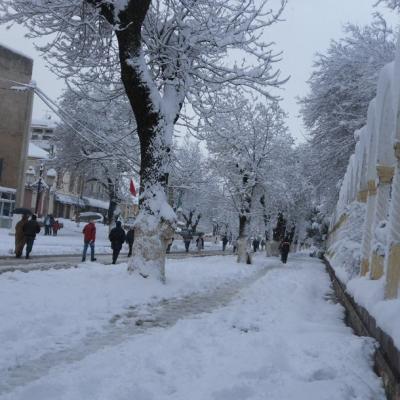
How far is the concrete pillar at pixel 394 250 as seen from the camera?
6109mm

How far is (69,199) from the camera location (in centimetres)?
6119

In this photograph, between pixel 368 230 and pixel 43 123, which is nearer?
pixel 368 230

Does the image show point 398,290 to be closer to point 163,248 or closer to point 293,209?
point 163,248

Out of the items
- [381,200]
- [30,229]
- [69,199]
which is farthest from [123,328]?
[69,199]

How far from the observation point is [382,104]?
31.7 ft

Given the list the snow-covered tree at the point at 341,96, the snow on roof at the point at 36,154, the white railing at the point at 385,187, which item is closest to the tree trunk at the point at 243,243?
the snow-covered tree at the point at 341,96

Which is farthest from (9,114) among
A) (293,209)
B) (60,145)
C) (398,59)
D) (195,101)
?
(398,59)

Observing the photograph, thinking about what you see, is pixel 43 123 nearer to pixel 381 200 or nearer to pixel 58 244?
pixel 58 244

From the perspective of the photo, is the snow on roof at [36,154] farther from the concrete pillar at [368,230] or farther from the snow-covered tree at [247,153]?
the concrete pillar at [368,230]

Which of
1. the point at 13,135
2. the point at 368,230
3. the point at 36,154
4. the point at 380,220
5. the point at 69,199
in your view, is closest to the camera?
the point at 380,220

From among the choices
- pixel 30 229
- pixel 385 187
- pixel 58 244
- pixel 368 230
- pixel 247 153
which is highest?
pixel 247 153

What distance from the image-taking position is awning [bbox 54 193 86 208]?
58625 millimetres

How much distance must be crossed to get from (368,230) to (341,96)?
14380 mm

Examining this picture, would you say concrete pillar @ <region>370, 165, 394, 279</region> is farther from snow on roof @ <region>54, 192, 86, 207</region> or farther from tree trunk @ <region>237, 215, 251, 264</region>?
snow on roof @ <region>54, 192, 86, 207</region>
